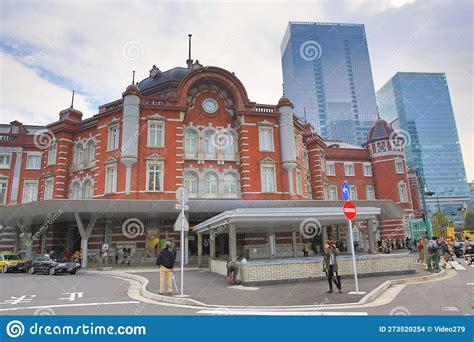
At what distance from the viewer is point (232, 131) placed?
99.8 ft

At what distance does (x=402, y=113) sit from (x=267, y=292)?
Answer: 442 feet

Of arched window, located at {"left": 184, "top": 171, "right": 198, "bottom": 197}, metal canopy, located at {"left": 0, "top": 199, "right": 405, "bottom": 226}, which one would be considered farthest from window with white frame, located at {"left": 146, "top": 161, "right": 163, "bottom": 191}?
metal canopy, located at {"left": 0, "top": 199, "right": 405, "bottom": 226}

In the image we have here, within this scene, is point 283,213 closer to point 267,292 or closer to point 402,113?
point 267,292

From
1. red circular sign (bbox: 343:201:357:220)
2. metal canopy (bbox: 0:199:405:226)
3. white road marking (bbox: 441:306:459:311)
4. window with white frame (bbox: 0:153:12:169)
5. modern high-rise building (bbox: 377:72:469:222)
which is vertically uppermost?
modern high-rise building (bbox: 377:72:469:222)

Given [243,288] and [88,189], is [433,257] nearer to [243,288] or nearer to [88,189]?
[243,288]

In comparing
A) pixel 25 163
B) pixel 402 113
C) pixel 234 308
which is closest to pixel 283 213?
pixel 234 308

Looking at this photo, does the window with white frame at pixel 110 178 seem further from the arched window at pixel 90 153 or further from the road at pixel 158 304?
the road at pixel 158 304

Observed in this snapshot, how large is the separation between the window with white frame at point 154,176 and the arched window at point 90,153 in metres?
6.89

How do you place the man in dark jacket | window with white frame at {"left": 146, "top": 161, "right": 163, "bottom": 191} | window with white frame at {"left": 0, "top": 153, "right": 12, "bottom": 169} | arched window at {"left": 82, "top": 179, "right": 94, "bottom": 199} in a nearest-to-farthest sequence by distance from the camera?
the man in dark jacket < window with white frame at {"left": 146, "top": 161, "right": 163, "bottom": 191} < arched window at {"left": 82, "top": 179, "right": 94, "bottom": 199} < window with white frame at {"left": 0, "top": 153, "right": 12, "bottom": 169}

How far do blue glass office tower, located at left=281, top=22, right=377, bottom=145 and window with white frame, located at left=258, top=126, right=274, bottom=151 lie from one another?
394ft

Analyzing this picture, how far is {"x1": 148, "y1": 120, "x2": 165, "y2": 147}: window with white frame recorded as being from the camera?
92.1 ft

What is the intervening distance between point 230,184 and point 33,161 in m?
22.5

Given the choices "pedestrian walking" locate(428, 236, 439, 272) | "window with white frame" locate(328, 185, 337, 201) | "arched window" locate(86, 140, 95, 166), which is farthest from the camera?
"window with white frame" locate(328, 185, 337, 201)

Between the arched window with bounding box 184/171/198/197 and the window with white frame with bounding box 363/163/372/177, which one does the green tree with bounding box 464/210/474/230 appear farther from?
the arched window with bounding box 184/171/198/197
